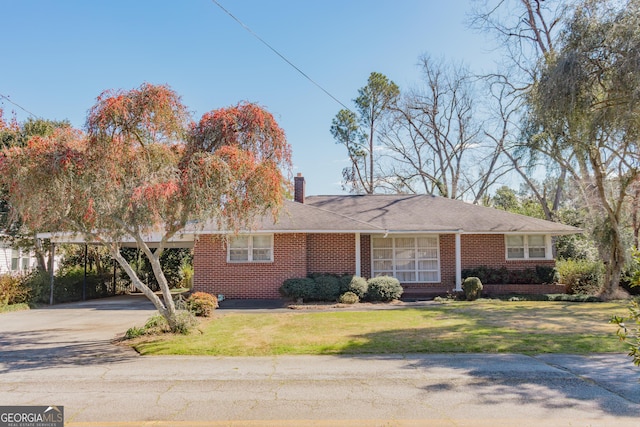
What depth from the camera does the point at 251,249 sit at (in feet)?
60.4

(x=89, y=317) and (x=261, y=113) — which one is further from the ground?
(x=261, y=113)

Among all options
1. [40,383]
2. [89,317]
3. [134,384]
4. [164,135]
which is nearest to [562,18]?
[164,135]

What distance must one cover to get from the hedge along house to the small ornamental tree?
24.2 ft

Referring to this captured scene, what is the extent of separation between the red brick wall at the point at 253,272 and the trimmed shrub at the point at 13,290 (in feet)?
21.3

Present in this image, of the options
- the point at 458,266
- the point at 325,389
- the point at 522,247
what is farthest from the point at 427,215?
the point at 325,389

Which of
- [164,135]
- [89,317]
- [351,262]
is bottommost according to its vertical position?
[89,317]

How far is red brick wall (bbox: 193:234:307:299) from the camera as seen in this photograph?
18141 millimetres

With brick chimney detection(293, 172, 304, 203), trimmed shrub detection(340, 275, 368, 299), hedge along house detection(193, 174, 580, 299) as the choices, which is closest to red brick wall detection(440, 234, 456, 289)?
hedge along house detection(193, 174, 580, 299)

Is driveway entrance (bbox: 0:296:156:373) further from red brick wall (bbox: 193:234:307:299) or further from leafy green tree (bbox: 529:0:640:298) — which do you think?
leafy green tree (bbox: 529:0:640:298)

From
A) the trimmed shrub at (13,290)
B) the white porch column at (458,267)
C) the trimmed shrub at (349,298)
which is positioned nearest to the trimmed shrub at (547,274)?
the white porch column at (458,267)

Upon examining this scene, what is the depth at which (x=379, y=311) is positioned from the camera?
14.4 meters

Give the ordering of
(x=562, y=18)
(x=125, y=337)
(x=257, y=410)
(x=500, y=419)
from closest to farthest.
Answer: (x=500, y=419), (x=257, y=410), (x=125, y=337), (x=562, y=18)

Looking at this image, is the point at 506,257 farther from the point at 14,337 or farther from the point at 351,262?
the point at 14,337

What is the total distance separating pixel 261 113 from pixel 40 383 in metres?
6.22
